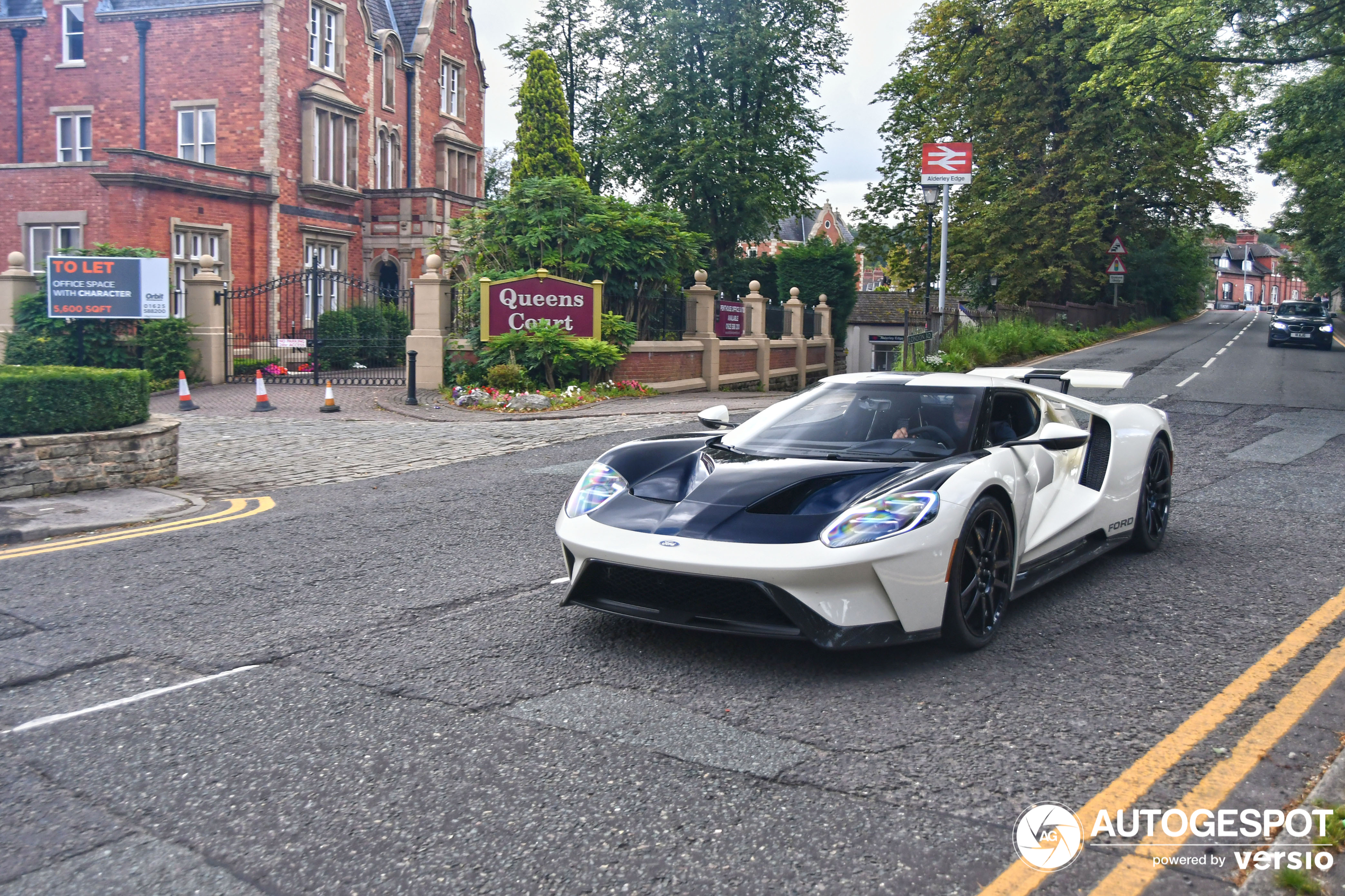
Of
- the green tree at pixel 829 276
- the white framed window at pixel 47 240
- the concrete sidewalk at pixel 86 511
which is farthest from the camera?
the green tree at pixel 829 276

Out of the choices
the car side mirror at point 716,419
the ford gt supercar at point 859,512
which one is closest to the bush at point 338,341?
the car side mirror at point 716,419

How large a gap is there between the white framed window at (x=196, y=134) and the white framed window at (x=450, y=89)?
374 inches

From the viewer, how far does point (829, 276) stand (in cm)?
3597

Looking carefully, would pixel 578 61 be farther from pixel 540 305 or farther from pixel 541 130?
pixel 540 305

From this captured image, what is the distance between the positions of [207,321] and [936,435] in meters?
20.0

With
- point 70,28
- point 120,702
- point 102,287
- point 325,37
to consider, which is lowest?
point 120,702

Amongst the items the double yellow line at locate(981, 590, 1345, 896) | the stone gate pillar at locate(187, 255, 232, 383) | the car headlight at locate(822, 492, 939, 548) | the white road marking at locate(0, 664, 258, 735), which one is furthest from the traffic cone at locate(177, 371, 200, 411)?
the double yellow line at locate(981, 590, 1345, 896)

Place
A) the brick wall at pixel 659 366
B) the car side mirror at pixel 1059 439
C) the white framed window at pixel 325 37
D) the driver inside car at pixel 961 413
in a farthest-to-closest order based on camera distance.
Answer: the white framed window at pixel 325 37, the brick wall at pixel 659 366, the driver inside car at pixel 961 413, the car side mirror at pixel 1059 439

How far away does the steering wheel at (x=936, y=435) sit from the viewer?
216 inches

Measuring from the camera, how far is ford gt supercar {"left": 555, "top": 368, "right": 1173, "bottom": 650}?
4.49m

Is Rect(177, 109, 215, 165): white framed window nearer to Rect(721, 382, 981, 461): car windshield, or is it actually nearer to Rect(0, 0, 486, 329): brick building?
Rect(0, 0, 486, 329): brick building

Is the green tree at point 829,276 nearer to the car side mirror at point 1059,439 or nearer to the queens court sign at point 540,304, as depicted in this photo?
the queens court sign at point 540,304

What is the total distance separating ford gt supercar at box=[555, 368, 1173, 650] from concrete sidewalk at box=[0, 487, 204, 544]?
4.86m

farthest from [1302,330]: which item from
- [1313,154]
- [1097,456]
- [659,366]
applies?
[1097,456]
